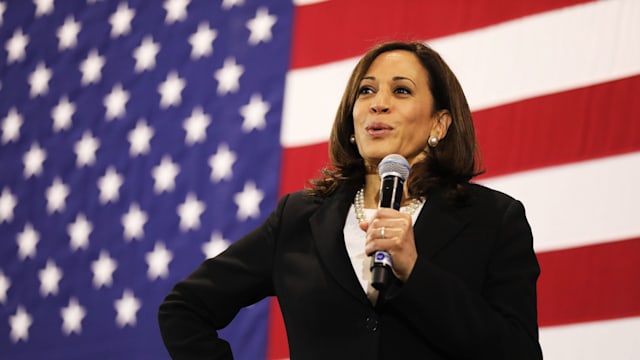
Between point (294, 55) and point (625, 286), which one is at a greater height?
point (294, 55)

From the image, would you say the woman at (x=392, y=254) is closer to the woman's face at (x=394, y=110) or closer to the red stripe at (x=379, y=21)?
the woman's face at (x=394, y=110)

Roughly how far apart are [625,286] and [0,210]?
223 centimetres

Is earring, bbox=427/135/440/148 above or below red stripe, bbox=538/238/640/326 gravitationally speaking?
above

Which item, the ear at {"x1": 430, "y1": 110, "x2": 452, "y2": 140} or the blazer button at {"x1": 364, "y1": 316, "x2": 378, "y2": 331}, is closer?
the blazer button at {"x1": 364, "y1": 316, "x2": 378, "y2": 331}

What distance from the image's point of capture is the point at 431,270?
4.75 ft

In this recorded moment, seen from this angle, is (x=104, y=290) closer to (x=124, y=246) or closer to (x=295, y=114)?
(x=124, y=246)

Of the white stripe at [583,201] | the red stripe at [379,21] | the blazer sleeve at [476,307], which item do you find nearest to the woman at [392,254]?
the blazer sleeve at [476,307]

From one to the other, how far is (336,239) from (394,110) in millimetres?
271

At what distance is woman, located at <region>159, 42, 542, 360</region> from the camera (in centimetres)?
145

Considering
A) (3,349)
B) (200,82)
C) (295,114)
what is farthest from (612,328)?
(3,349)

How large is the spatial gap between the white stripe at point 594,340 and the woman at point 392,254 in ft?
2.56

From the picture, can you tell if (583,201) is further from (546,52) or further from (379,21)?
(379,21)

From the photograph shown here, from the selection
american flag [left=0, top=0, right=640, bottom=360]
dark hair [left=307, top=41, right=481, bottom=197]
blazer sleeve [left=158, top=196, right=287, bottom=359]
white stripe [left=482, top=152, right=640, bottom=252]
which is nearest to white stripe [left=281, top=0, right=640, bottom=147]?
american flag [left=0, top=0, right=640, bottom=360]

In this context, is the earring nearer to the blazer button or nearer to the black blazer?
the black blazer
